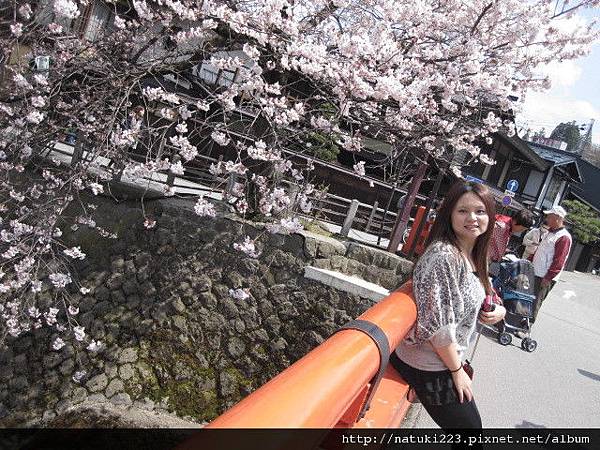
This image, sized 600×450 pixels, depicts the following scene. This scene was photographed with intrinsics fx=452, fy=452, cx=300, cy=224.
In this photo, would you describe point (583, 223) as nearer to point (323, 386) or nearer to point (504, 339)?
point (504, 339)

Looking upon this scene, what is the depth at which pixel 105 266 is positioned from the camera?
7.83 m

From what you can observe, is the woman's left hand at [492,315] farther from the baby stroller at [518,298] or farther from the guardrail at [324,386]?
the baby stroller at [518,298]

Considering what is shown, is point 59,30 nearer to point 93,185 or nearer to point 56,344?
point 93,185

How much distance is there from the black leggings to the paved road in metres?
1.36

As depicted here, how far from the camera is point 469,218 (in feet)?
7.57

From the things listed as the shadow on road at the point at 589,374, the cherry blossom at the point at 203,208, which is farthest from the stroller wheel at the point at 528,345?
the cherry blossom at the point at 203,208

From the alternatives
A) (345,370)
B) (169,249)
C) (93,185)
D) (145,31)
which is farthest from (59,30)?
(345,370)

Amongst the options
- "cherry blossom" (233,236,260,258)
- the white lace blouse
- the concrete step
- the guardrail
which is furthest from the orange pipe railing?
"cherry blossom" (233,236,260,258)

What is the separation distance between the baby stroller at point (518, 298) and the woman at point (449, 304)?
182 inches

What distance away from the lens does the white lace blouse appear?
2102 mm

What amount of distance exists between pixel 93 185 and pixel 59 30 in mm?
2048

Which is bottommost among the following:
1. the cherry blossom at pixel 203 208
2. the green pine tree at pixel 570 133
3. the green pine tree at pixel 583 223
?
the cherry blossom at pixel 203 208

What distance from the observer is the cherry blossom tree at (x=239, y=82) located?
5.27 metres

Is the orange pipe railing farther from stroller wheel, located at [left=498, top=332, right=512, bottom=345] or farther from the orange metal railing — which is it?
stroller wheel, located at [left=498, top=332, right=512, bottom=345]
